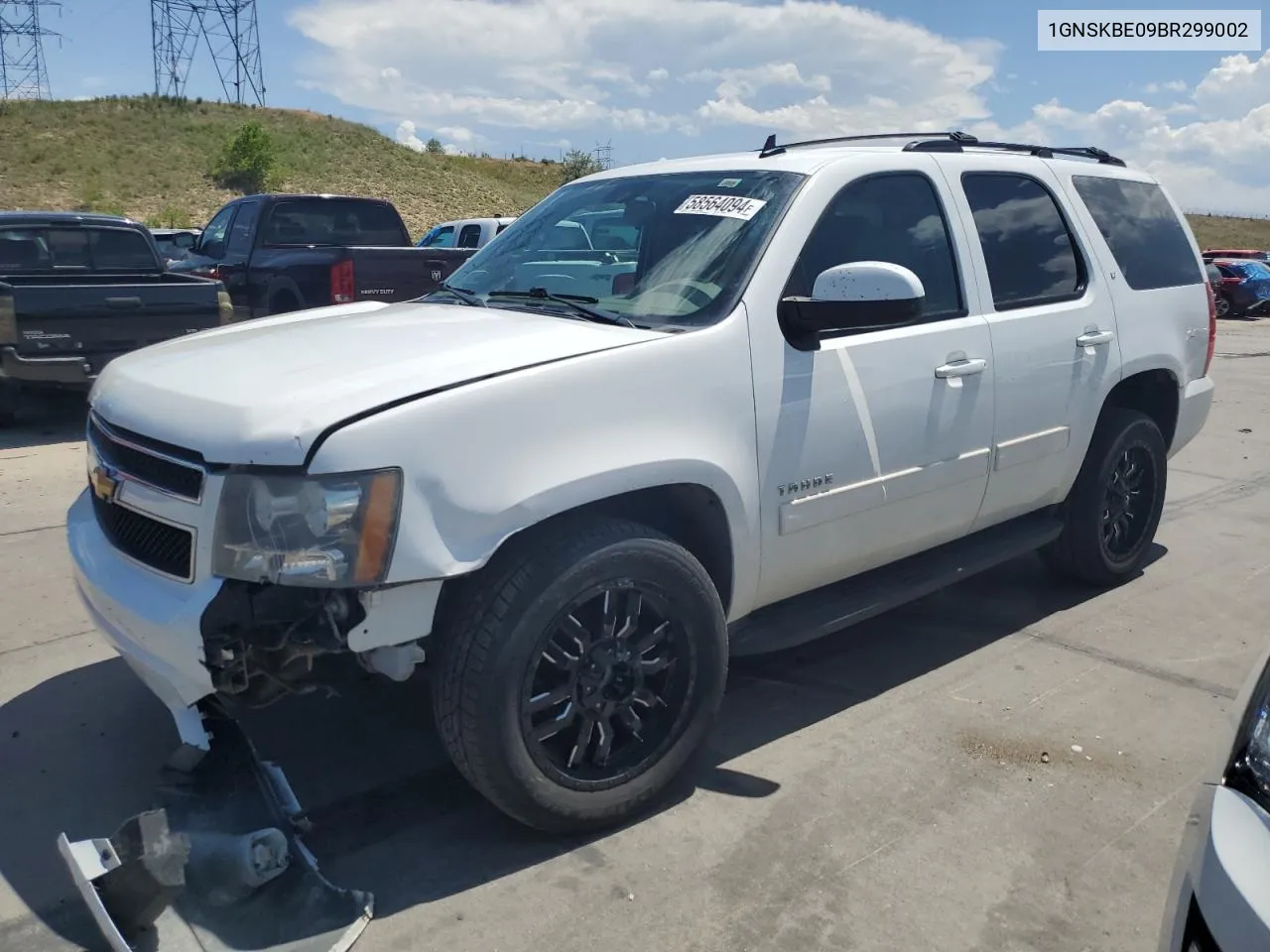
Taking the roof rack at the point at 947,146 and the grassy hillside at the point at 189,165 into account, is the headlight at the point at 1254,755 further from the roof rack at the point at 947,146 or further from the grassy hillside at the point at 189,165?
the grassy hillside at the point at 189,165

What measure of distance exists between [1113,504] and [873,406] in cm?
212

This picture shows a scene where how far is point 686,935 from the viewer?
270 cm

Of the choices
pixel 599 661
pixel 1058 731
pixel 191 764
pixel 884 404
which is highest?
pixel 884 404

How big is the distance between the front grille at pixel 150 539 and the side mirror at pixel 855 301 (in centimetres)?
187

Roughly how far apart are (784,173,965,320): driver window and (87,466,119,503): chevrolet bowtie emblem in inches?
83.0

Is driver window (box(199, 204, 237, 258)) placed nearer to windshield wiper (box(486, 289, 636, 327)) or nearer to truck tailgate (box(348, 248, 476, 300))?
truck tailgate (box(348, 248, 476, 300))

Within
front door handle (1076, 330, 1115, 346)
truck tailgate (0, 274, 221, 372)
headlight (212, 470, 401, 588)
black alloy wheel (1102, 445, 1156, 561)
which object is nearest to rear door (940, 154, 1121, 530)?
front door handle (1076, 330, 1115, 346)

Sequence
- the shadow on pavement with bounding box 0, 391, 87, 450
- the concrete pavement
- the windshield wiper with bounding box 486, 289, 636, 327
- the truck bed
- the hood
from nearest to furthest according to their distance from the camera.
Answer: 1. the hood
2. the concrete pavement
3. the windshield wiper with bounding box 486, 289, 636, 327
4. the truck bed
5. the shadow on pavement with bounding box 0, 391, 87, 450

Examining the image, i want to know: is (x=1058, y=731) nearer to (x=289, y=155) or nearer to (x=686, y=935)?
(x=686, y=935)

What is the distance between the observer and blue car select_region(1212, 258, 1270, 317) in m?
26.5

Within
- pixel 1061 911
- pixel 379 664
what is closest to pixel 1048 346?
pixel 1061 911

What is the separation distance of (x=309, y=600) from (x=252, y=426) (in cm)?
46

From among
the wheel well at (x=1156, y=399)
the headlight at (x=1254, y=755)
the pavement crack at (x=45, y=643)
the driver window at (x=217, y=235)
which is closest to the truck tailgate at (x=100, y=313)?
the driver window at (x=217, y=235)

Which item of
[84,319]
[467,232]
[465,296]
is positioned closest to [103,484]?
[465,296]
